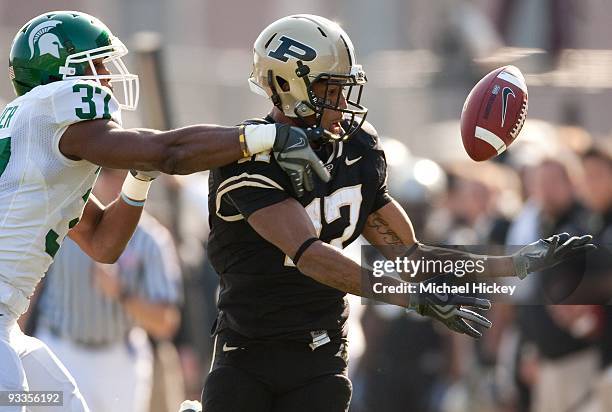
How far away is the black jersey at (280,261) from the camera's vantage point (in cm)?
468

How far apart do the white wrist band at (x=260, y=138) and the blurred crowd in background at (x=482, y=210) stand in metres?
2.32

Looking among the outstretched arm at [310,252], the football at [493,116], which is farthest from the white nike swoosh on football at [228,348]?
the football at [493,116]

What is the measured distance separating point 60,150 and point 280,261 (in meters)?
0.82

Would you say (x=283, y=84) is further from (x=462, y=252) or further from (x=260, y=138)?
(x=462, y=252)

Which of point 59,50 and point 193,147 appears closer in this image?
point 193,147

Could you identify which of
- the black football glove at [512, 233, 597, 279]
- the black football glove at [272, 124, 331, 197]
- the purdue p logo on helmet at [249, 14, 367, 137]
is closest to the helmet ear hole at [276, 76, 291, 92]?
the purdue p logo on helmet at [249, 14, 367, 137]

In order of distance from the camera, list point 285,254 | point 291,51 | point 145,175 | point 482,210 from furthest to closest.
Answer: point 482,210
point 145,175
point 291,51
point 285,254

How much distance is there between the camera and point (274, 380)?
15.4 ft

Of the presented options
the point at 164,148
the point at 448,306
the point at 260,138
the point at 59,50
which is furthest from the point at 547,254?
the point at 59,50

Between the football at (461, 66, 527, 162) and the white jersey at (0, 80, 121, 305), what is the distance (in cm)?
128

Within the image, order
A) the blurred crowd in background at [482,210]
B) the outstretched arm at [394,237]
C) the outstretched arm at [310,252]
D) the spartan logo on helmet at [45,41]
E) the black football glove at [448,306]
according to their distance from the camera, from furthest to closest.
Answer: the blurred crowd in background at [482,210] < the outstretched arm at [394,237] < the spartan logo on helmet at [45,41] < the outstretched arm at [310,252] < the black football glove at [448,306]

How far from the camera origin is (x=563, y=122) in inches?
430

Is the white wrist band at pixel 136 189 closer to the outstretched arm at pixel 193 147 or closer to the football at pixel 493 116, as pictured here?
the outstretched arm at pixel 193 147

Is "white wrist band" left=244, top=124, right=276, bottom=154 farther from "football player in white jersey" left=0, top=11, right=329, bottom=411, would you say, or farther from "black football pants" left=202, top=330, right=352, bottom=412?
"black football pants" left=202, top=330, right=352, bottom=412
